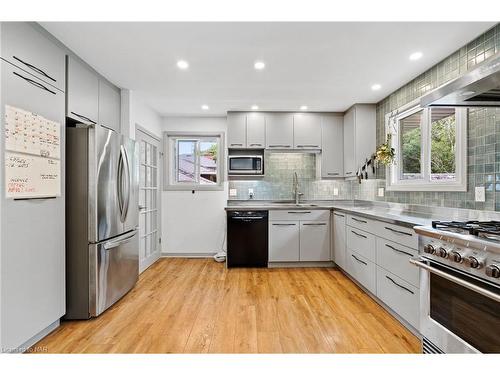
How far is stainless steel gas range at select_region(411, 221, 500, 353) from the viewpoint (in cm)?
130

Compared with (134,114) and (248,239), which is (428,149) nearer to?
(248,239)

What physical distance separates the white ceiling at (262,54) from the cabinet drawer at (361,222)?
1.53m

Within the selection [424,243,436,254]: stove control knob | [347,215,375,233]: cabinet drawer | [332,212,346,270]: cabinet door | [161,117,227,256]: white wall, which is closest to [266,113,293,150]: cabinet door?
[161,117,227,256]: white wall

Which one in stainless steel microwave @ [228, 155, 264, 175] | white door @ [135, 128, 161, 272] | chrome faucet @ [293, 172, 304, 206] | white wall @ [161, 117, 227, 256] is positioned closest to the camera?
white door @ [135, 128, 161, 272]

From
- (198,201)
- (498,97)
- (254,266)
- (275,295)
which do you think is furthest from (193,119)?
(498,97)

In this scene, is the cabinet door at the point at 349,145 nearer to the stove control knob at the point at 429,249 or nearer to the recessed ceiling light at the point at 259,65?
the recessed ceiling light at the point at 259,65

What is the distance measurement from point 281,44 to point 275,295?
2422mm

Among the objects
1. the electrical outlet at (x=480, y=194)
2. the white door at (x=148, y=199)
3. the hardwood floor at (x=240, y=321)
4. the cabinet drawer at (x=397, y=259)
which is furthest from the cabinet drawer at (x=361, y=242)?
the white door at (x=148, y=199)

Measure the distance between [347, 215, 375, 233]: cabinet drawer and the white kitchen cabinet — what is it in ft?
5.56

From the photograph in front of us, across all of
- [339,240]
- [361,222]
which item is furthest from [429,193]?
[339,240]

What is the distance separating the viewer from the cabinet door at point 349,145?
4039mm

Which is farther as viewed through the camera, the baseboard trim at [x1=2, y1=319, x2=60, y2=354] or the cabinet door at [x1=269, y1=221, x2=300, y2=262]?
the cabinet door at [x1=269, y1=221, x2=300, y2=262]

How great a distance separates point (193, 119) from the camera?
15.4ft

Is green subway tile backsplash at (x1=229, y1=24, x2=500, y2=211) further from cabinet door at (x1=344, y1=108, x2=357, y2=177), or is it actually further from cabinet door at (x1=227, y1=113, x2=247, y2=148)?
cabinet door at (x1=227, y1=113, x2=247, y2=148)
